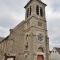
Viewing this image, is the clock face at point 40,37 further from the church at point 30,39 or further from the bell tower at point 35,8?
the bell tower at point 35,8

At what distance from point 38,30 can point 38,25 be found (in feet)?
4.27

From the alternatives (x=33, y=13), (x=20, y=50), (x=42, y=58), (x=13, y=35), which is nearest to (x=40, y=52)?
(x=42, y=58)

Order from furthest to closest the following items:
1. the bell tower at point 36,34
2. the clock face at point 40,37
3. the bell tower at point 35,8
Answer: the bell tower at point 35,8 < the clock face at point 40,37 < the bell tower at point 36,34

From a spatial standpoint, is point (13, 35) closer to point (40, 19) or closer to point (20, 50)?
point (20, 50)

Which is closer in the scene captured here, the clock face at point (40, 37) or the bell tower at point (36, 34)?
the bell tower at point (36, 34)

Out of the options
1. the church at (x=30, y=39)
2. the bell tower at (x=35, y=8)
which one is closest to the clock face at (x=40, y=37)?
the church at (x=30, y=39)

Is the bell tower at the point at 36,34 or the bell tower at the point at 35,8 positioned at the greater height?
the bell tower at the point at 35,8

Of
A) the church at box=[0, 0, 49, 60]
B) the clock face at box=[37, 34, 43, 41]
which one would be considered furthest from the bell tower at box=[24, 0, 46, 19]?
the clock face at box=[37, 34, 43, 41]

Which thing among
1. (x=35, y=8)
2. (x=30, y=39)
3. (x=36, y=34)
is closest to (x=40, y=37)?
(x=36, y=34)

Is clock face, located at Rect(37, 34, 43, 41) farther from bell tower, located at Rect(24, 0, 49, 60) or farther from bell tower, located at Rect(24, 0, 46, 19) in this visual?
bell tower, located at Rect(24, 0, 46, 19)

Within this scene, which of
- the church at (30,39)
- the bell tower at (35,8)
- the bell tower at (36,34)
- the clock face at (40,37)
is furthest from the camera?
the bell tower at (35,8)

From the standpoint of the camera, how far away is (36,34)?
25.9 meters

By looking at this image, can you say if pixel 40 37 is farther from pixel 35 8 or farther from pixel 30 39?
pixel 35 8

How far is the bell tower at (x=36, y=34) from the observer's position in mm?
24750
